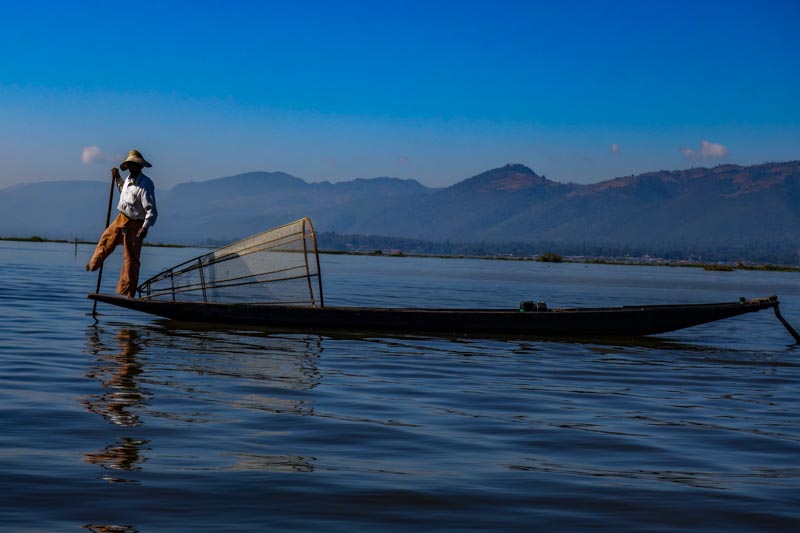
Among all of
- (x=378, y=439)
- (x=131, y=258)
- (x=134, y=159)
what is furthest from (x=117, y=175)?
(x=378, y=439)

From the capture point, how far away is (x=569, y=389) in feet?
39.7

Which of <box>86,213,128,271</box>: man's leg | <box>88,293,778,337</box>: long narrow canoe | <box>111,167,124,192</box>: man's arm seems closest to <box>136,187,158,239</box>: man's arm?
<box>86,213,128,271</box>: man's leg

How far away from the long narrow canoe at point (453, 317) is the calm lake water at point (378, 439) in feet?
8.45

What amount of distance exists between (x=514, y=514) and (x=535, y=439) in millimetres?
2438

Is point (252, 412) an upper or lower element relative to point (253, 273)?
lower

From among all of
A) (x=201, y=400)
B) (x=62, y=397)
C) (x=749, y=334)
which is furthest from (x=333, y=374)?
(x=749, y=334)

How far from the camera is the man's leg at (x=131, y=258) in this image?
17344 millimetres

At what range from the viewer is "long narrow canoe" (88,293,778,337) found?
18453 millimetres

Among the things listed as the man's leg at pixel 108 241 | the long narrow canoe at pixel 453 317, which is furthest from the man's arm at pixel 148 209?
the long narrow canoe at pixel 453 317

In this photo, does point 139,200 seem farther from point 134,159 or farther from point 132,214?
point 134,159

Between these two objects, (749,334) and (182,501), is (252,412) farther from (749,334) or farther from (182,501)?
(749,334)

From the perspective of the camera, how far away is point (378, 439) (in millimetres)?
8273

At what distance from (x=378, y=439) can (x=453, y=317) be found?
1054 cm

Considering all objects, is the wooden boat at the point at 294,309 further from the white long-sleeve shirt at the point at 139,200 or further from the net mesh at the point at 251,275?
the white long-sleeve shirt at the point at 139,200
